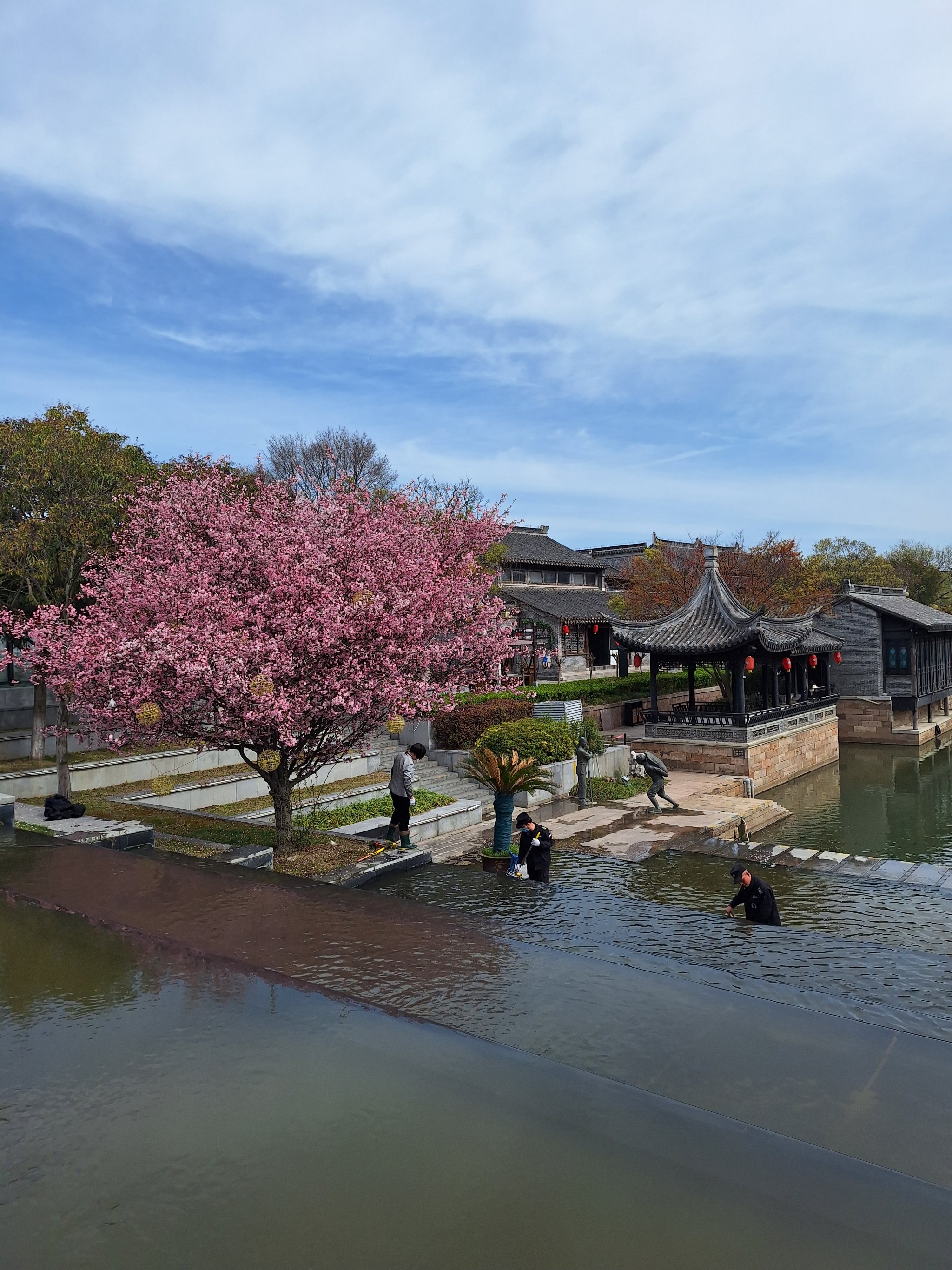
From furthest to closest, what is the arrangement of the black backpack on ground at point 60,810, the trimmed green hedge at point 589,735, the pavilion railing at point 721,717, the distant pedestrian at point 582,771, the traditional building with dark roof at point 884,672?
the traditional building with dark roof at point 884,672 < the pavilion railing at point 721,717 < the trimmed green hedge at point 589,735 < the distant pedestrian at point 582,771 < the black backpack on ground at point 60,810

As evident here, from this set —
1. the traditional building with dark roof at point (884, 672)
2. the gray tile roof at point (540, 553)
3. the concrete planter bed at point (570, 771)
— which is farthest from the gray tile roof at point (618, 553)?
the concrete planter bed at point (570, 771)

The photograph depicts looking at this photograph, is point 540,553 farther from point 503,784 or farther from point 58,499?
point 503,784

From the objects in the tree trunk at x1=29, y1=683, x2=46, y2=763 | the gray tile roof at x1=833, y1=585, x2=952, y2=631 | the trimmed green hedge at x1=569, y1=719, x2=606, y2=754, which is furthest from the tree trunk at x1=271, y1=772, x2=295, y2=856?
the gray tile roof at x1=833, y1=585, x2=952, y2=631

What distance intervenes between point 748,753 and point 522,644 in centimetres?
974

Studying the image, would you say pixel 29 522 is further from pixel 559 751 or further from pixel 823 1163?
pixel 823 1163

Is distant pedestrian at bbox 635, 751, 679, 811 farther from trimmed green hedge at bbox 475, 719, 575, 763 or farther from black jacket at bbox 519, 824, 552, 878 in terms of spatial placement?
black jacket at bbox 519, 824, 552, 878

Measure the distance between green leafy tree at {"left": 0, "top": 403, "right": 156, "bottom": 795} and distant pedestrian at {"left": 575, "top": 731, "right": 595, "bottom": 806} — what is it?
10438mm

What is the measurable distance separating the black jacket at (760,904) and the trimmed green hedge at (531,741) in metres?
9.26

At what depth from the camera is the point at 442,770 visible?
19766 mm

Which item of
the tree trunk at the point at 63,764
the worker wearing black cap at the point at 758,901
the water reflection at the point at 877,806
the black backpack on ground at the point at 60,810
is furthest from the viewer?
the water reflection at the point at 877,806

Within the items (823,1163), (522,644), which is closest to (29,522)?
(522,644)

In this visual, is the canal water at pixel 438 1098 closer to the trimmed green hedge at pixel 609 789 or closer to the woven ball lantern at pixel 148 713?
the woven ball lantern at pixel 148 713

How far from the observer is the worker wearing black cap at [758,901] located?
9242 millimetres

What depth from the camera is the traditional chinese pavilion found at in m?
25.1
